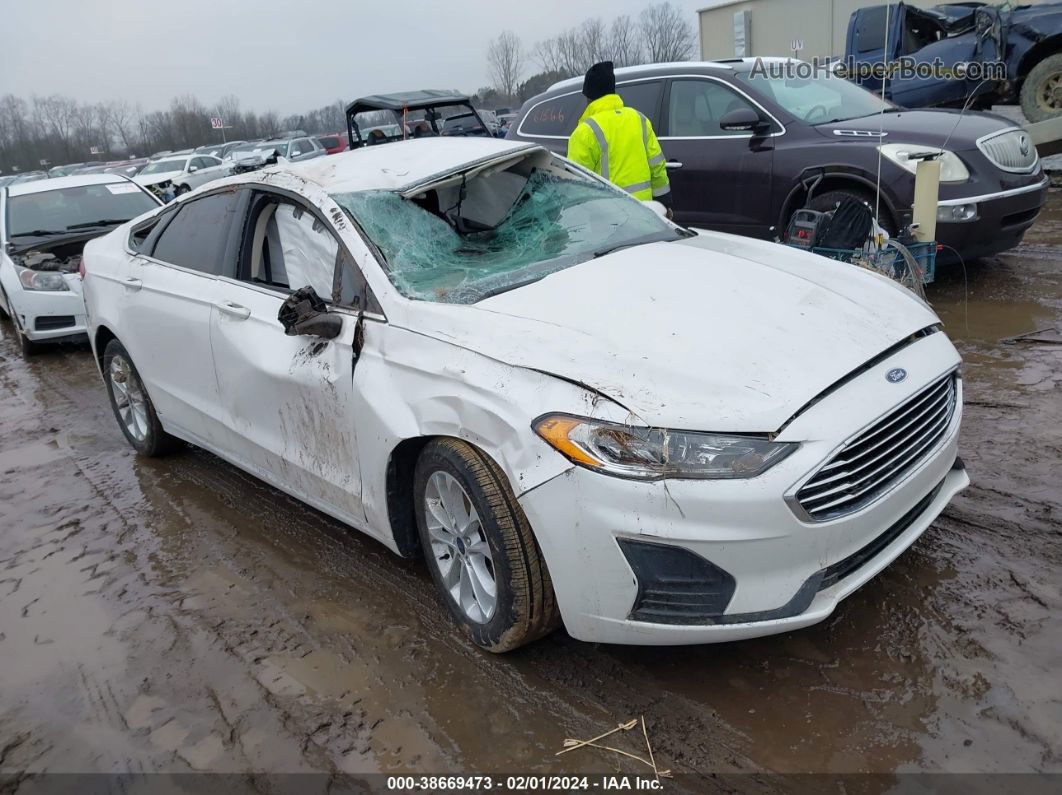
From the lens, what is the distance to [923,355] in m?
2.75

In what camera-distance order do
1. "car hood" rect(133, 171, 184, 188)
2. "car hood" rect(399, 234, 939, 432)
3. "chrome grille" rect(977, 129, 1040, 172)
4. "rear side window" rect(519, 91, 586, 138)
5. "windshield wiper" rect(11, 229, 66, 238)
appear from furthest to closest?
"car hood" rect(133, 171, 184, 188) < "windshield wiper" rect(11, 229, 66, 238) < "rear side window" rect(519, 91, 586, 138) < "chrome grille" rect(977, 129, 1040, 172) < "car hood" rect(399, 234, 939, 432)

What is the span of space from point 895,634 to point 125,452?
454cm

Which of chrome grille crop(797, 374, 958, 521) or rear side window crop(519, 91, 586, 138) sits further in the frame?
rear side window crop(519, 91, 586, 138)

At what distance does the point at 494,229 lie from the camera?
12.3 ft

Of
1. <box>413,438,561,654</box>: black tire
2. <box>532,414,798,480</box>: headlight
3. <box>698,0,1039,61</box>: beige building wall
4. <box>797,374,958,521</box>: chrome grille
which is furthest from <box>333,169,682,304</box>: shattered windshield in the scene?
<box>698,0,1039,61</box>: beige building wall

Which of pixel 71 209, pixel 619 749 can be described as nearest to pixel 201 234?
pixel 619 749

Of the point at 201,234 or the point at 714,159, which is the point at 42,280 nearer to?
the point at 201,234

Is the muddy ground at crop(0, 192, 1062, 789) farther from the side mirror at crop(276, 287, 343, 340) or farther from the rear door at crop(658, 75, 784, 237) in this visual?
the rear door at crop(658, 75, 784, 237)

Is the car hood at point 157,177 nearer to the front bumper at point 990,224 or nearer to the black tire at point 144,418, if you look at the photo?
the black tire at point 144,418

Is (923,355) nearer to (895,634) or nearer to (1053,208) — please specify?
(895,634)

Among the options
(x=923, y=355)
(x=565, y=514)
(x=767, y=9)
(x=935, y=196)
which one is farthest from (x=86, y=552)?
(x=767, y=9)

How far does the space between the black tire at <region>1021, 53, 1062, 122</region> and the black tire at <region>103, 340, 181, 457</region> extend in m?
10.6

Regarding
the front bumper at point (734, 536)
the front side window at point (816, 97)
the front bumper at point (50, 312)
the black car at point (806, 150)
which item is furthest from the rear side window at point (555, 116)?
the front bumper at point (734, 536)

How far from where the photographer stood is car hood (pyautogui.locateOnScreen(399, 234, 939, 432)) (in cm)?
236
